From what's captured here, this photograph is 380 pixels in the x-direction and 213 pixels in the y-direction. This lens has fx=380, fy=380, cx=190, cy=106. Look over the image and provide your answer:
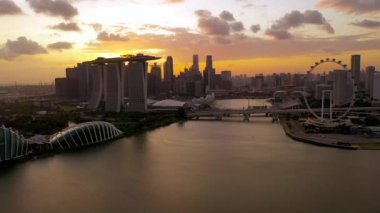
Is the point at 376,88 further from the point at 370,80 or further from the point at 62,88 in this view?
the point at 62,88

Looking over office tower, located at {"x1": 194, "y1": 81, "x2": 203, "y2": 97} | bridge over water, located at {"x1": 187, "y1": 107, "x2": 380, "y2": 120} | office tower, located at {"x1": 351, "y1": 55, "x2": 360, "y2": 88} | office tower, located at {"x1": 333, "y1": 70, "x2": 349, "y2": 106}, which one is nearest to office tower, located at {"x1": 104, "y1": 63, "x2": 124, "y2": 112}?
bridge over water, located at {"x1": 187, "y1": 107, "x2": 380, "y2": 120}

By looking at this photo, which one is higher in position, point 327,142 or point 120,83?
point 120,83

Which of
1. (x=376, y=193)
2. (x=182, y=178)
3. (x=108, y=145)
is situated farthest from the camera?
(x=108, y=145)

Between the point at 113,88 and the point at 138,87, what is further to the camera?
the point at 113,88

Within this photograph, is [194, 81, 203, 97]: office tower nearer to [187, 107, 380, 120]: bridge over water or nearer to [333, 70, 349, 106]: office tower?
[333, 70, 349, 106]: office tower

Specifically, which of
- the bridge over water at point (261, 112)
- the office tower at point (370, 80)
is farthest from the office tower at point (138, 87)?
the office tower at point (370, 80)

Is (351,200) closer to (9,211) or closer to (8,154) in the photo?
(9,211)

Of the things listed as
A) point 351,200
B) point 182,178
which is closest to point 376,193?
point 351,200

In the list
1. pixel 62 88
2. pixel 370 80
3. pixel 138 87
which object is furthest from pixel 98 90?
pixel 370 80
